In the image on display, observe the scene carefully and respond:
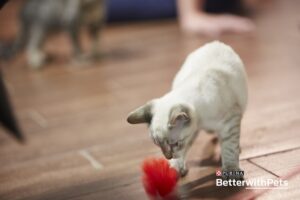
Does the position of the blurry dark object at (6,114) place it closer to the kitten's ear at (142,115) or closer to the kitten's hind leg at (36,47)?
the kitten's ear at (142,115)

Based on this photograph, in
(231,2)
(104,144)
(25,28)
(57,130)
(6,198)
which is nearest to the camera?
(6,198)

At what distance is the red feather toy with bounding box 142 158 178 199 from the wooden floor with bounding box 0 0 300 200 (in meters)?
0.02

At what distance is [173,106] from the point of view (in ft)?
1.90

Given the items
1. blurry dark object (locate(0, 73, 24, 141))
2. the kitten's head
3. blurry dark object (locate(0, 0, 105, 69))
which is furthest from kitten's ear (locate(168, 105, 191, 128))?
blurry dark object (locate(0, 0, 105, 69))

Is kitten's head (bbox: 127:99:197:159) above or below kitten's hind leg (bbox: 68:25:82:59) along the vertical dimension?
above

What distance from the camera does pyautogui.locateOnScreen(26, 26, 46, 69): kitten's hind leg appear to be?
5.72 ft

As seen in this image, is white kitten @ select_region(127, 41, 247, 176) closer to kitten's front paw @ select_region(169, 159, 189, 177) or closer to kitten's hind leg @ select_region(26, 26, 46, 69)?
kitten's front paw @ select_region(169, 159, 189, 177)

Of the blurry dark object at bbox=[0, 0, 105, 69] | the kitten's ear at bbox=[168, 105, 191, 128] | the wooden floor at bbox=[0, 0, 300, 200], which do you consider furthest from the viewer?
the blurry dark object at bbox=[0, 0, 105, 69]

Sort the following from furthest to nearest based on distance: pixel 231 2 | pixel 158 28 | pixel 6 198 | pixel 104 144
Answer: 1. pixel 231 2
2. pixel 158 28
3. pixel 104 144
4. pixel 6 198

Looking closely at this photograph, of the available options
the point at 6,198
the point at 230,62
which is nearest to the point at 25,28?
the point at 6,198

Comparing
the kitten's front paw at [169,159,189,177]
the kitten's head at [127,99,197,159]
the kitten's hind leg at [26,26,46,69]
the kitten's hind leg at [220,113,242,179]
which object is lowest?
the kitten's hind leg at [26,26,46,69]

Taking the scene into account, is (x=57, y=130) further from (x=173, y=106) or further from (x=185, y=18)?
(x=185, y=18)

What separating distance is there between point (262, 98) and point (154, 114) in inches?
17.6

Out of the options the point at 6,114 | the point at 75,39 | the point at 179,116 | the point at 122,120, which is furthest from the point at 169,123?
the point at 75,39
